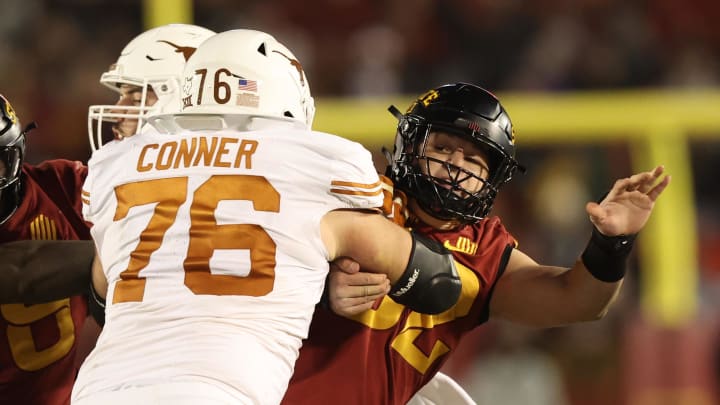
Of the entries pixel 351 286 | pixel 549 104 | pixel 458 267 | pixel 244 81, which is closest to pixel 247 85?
pixel 244 81

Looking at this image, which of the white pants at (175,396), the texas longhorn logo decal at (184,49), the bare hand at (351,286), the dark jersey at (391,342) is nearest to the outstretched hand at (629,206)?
the dark jersey at (391,342)

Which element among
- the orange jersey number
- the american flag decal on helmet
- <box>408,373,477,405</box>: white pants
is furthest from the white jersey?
<box>408,373,477,405</box>: white pants

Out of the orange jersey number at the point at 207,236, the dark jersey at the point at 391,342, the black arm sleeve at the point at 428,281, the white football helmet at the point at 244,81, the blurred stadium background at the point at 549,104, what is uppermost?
the white football helmet at the point at 244,81

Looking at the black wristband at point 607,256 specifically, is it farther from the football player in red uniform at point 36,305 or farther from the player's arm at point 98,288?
the football player in red uniform at point 36,305

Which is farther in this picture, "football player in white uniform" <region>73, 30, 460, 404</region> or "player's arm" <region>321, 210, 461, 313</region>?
"player's arm" <region>321, 210, 461, 313</region>

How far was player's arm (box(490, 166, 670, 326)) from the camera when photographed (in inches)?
109

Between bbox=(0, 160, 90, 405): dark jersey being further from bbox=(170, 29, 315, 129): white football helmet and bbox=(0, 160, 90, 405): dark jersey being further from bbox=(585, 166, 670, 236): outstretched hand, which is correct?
bbox=(585, 166, 670, 236): outstretched hand

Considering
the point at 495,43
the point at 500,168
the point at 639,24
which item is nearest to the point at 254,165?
the point at 500,168

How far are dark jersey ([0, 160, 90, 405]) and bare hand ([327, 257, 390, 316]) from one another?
84 centimetres

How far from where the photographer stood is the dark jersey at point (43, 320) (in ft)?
10.0

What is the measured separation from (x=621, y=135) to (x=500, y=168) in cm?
347

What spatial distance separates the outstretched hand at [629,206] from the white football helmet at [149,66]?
116 centimetres

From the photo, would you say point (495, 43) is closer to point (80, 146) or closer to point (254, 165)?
point (80, 146)

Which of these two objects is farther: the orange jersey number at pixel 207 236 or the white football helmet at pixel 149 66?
the white football helmet at pixel 149 66
